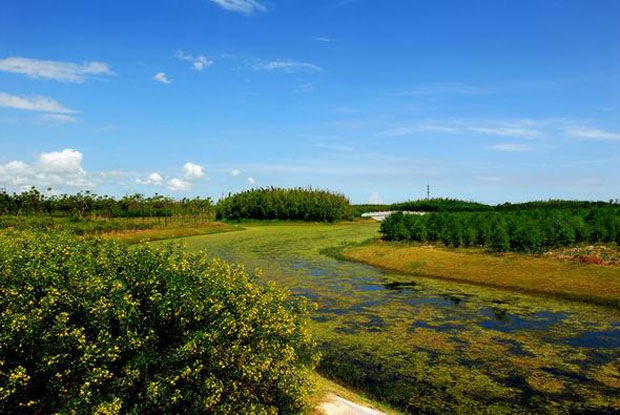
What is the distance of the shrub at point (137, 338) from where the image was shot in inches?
285

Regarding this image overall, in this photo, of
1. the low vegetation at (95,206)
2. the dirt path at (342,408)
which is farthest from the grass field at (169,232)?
the dirt path at (342,408)

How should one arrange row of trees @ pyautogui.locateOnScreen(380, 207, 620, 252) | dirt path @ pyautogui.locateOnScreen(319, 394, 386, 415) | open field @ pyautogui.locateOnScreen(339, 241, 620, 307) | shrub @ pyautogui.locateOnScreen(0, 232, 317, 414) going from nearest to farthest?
shrub @ pyautogui.locateOnScreen(0, 232, 317, 414) < dirt path @ pyautogui.locateOnScreen(319, 394, 386, 415) < open field @ pyautogui.locateOnScreen(339, 241, 620, 307) < row of trees @ pyautogui.locateOnScreen(380, 207, 620, 252)

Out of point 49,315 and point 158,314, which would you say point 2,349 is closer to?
point 49,315

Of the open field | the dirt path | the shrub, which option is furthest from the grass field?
the dirt path

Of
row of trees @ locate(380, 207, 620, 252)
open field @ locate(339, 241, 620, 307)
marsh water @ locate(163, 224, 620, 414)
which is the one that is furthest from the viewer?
row of trees @ locate(380, 207, 620, 252)

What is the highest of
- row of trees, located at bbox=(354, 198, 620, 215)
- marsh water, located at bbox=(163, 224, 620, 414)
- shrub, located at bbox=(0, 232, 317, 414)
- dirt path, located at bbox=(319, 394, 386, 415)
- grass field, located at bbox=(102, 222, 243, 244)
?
row of trees, located at bbox=(354, 198, 620, 215)

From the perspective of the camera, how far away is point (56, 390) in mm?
7629

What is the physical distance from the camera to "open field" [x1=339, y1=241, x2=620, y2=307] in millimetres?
23203

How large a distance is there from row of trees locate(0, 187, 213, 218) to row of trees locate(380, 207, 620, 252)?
54.0 metres

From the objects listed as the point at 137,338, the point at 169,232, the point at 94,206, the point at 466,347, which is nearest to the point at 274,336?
the point at 137,338

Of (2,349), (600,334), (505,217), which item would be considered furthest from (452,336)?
(505,217)

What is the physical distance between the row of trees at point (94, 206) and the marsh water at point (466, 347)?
61.8 metres

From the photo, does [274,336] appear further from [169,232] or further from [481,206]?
[481,206]

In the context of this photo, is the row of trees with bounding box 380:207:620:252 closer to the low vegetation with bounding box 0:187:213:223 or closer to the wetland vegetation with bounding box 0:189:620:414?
the wetland vegetation with bounding box 0:189:620:414
